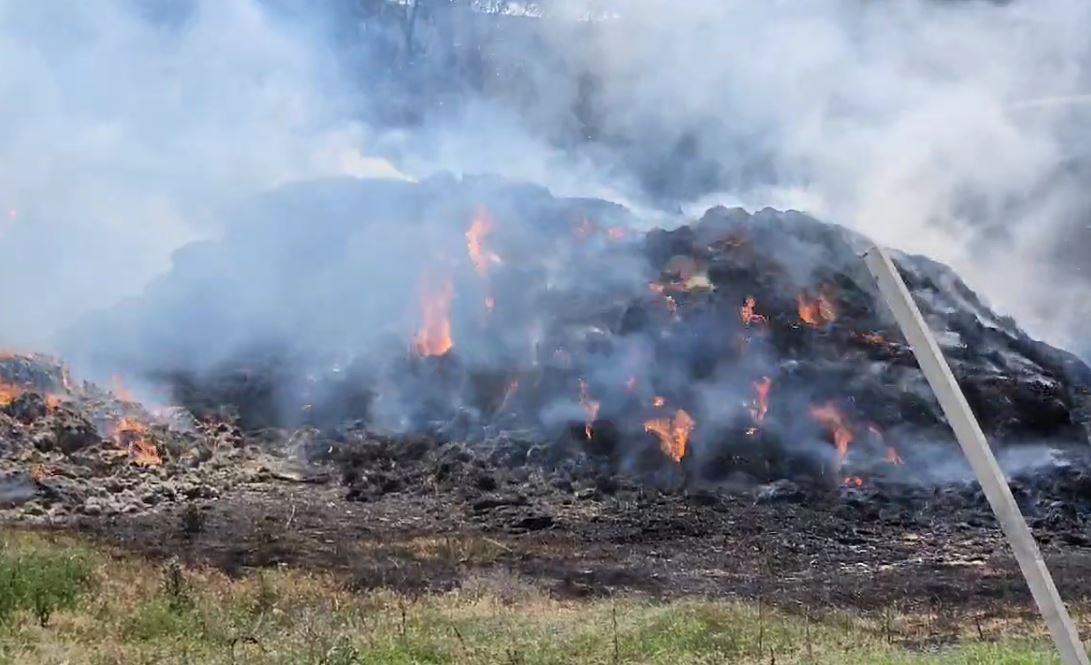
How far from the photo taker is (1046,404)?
18047 millimetres

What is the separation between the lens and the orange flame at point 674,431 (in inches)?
659

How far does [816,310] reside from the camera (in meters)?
19.2

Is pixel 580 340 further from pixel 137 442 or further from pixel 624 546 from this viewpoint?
pixel 137 442

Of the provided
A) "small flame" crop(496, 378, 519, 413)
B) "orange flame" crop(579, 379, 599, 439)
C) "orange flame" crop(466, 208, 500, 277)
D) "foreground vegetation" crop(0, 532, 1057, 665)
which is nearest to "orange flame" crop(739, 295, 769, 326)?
"orange flame" crop(579, 379, 599, 439)

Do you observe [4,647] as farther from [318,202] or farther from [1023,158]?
[1023,158]

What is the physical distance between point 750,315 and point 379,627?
11515 mm

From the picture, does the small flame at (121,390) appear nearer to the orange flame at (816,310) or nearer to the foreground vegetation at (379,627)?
the foreground vegetation at (379,627)

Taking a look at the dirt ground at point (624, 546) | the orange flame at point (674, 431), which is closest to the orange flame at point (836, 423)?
the dirt ground at point (624, 546)

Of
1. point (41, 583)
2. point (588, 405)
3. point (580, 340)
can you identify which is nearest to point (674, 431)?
point (588, 405)

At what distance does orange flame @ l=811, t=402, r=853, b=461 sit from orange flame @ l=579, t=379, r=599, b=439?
3.40 m

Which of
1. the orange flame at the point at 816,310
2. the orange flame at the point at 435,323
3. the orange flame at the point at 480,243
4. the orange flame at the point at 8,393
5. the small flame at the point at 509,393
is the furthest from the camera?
the orange flame at the point at 480,243

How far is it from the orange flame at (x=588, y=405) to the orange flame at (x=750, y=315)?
119 inches

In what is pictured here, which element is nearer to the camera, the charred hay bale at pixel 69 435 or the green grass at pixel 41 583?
the green grass at pixel 41 583

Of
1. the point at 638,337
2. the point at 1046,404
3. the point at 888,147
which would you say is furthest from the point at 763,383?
the point at 888,147
